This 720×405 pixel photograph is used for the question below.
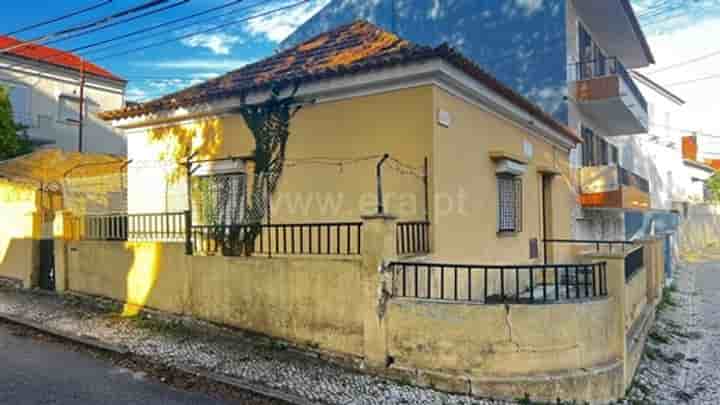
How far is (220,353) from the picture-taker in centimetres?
595

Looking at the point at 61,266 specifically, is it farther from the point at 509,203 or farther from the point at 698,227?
the point at 698,227

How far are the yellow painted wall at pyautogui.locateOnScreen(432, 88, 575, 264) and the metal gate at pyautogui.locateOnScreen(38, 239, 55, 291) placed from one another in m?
7.77

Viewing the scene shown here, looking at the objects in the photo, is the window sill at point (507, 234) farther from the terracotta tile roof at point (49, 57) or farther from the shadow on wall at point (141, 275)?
the terracotta tile roof at point (49, 57)

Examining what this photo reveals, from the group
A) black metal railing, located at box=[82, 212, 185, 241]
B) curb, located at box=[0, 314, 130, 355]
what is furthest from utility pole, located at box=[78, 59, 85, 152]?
curb, located at box=[0, 314, 130, 355]

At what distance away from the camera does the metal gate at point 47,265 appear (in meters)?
9.43

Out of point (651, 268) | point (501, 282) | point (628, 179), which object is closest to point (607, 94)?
point (628, 179)

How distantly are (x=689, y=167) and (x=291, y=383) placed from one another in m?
35.1

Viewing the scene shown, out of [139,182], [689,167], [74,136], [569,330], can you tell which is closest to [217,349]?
[569,330]

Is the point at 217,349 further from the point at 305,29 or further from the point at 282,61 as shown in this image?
the point at 305,29

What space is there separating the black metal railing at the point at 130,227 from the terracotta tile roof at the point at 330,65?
77.9 inches

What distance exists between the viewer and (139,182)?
9.46 meters

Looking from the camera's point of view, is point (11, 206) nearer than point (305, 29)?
Yes

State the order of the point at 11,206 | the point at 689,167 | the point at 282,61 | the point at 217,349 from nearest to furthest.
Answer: the point at 217,349 → the point at 282,61 → the point at 11,206 → the point at 689,167

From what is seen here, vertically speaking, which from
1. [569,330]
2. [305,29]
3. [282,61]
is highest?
[305,29]
